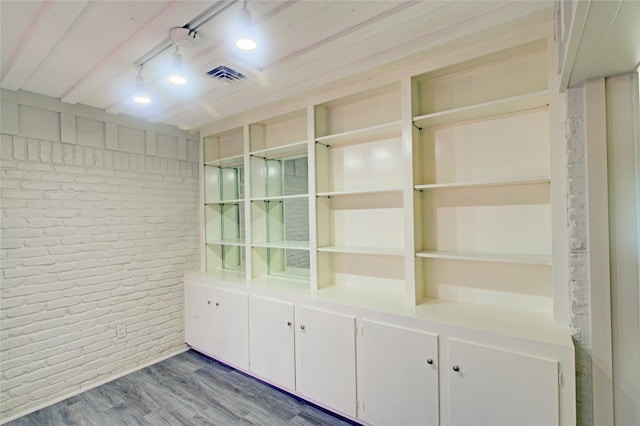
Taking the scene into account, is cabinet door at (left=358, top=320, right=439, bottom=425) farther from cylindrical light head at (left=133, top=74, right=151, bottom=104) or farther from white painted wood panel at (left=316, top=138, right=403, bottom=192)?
cylindrical light head at (left=133, top=74, right=151, bottom=104)

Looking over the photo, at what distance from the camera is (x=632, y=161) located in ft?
4.99

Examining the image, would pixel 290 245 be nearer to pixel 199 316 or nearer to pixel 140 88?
pixel 199 316

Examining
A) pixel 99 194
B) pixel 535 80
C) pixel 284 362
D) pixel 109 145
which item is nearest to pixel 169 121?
pixel 109 145

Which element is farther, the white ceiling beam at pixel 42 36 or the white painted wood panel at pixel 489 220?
the white painted wood panel at pixel 489 220

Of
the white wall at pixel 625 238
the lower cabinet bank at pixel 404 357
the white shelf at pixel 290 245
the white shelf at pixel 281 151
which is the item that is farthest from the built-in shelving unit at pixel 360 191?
the white wall at pixel 625 238

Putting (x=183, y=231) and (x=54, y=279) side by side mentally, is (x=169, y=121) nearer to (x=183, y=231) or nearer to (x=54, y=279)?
(x=183, y=231)

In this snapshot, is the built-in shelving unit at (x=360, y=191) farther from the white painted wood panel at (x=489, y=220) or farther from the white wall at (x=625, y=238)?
the white wall at (x=625, y=238)

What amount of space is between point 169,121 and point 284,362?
2726 millimetres

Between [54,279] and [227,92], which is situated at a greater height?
[227,92]

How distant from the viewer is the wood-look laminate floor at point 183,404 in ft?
7.80

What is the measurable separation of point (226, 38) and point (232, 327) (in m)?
2.46

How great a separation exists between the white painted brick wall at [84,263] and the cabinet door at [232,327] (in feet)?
2.45

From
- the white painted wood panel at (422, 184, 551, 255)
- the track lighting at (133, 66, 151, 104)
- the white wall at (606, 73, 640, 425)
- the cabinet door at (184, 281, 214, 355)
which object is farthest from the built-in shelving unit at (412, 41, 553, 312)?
the cabinet door at (184, 281, 214, 355)

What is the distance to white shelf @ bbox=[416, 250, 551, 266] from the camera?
179 cm
